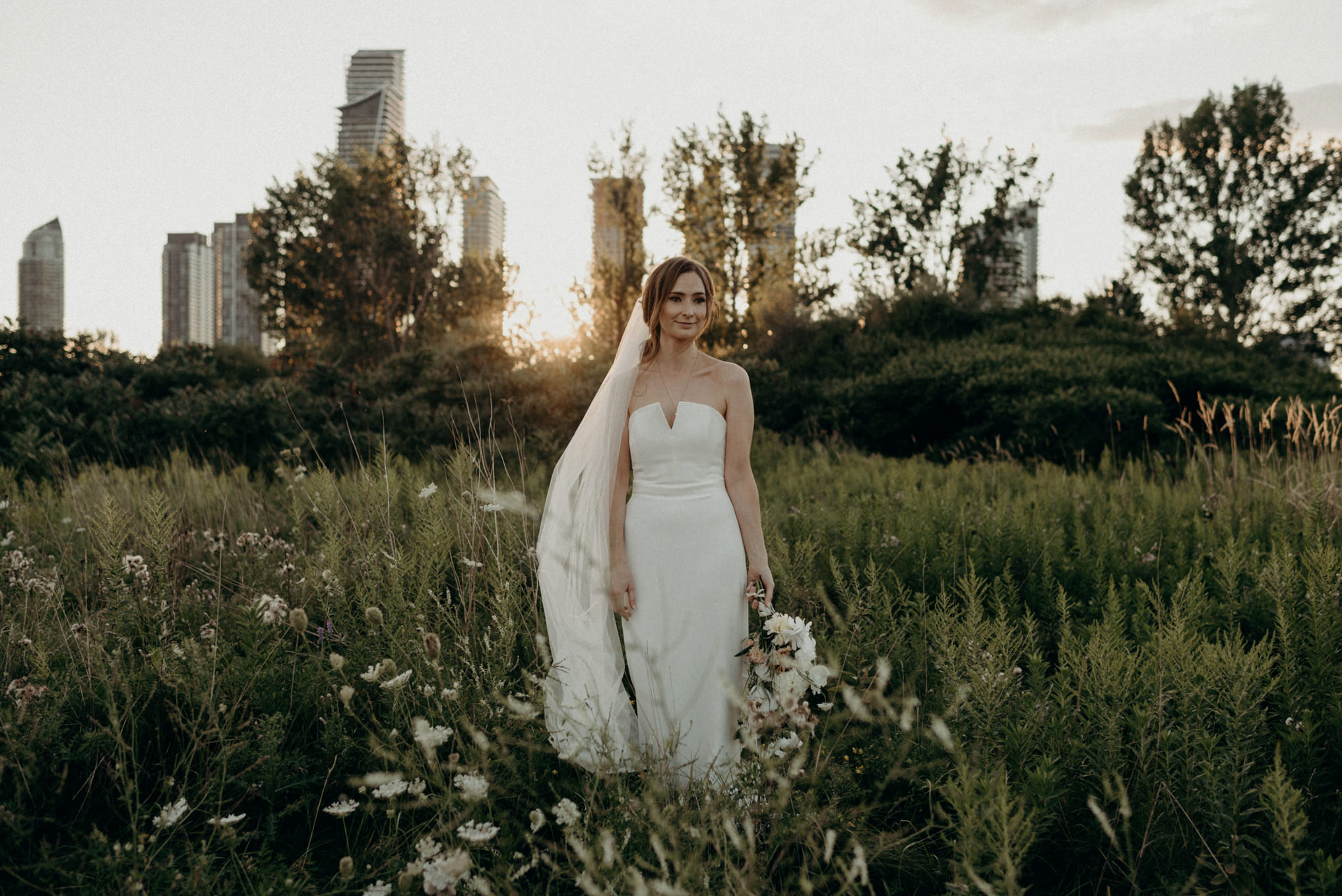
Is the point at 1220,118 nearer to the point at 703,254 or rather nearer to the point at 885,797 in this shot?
the point at 703,254

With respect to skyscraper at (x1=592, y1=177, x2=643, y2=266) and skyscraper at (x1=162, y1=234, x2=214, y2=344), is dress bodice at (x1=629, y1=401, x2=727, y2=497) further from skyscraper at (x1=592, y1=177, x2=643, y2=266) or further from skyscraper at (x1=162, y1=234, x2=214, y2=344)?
skyscraper at (x1=162, y1=234, x2=214, y2=344)

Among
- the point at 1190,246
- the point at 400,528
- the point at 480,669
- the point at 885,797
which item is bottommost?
the point at 885,797

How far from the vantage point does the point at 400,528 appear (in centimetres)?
485

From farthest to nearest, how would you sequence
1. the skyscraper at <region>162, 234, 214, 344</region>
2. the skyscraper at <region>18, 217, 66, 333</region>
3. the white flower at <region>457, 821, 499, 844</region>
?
the skyscraper at <region>162, 234, 214, 344</region>
the skyscraper at <region>18, 217, 66, 333</region>
the white flower at <region>457, 821, 499, 844</region>

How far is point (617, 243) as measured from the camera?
1733cm

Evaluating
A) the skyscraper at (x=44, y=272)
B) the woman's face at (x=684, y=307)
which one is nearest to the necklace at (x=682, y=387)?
the woman's face at (x=684, y=307)

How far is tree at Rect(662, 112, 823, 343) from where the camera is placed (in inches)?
817

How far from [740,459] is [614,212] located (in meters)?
14.5

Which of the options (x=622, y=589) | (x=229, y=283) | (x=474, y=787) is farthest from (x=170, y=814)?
(x=229, y=283)

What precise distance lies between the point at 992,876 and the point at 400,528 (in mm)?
3810

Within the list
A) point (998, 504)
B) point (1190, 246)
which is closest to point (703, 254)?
point (998, 504)

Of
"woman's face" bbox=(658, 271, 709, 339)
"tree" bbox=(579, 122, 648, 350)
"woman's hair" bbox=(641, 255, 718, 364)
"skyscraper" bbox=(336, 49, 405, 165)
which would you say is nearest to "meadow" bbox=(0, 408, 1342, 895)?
"woman's hair" bbox=(641, 255, 718, 364)

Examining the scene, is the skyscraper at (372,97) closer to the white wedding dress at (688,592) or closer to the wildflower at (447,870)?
the white wedding dress at (688,592)

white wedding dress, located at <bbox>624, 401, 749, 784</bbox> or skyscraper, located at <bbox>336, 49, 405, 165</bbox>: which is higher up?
skyscraper, located at <bbox>336, 49, 405, 165</bbox>
